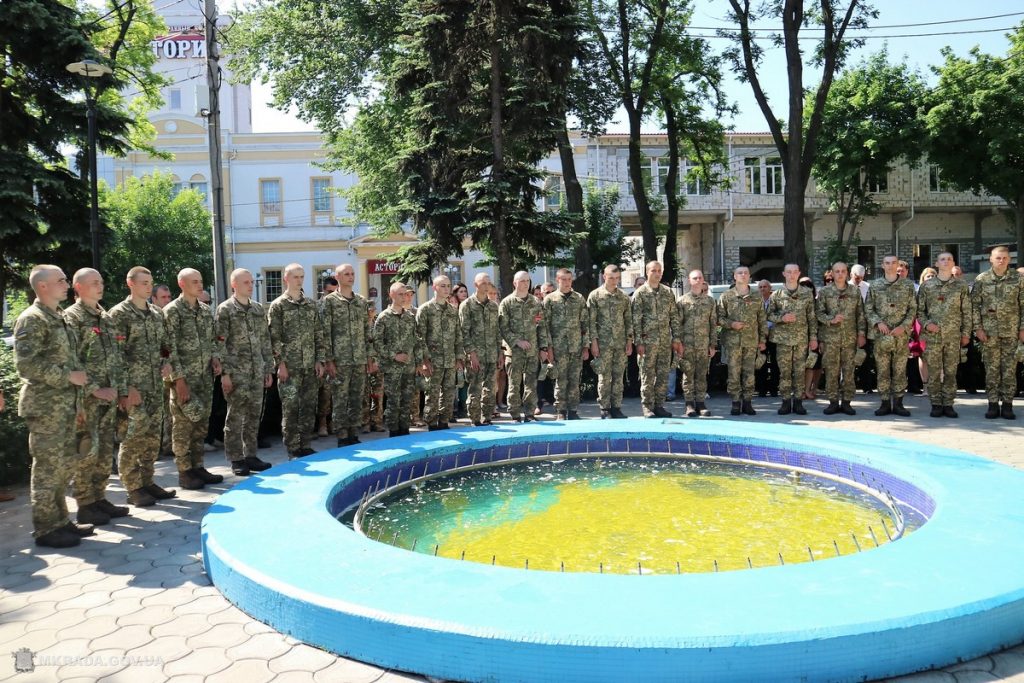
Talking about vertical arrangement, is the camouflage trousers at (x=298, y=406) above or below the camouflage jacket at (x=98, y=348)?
below

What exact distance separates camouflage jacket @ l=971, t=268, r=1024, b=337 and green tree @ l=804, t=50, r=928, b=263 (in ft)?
76.2

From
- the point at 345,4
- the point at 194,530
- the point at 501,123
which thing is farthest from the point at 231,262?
the point at 194,530

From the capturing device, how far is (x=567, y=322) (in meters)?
9.62

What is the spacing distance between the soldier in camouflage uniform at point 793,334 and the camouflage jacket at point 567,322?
259cm

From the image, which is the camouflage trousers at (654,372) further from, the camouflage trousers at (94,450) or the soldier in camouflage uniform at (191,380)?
the camouflage trousers at (94,450)

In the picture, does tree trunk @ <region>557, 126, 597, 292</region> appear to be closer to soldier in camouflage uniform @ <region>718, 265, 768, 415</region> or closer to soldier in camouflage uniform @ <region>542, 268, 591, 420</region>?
soldier in camouflage uniform @ <region>718, 265, 768, 415</region>

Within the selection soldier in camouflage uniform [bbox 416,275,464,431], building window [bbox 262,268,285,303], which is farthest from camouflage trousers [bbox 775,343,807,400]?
building window [bbox 262,268,285,303]

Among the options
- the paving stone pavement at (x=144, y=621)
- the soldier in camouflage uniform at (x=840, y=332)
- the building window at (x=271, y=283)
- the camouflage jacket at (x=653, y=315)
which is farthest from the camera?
the building window at (x=271, y=283)

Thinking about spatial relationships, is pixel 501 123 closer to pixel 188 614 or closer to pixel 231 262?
pixel 188 614

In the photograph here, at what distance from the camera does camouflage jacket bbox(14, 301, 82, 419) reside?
16.3 ft

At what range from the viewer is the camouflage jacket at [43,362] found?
16.3ft

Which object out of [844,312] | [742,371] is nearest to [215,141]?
[742,371]

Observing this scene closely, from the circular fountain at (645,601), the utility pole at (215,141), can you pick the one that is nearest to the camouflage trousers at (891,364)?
the circular fountain at (645,601)

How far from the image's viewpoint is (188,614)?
12.7ft
